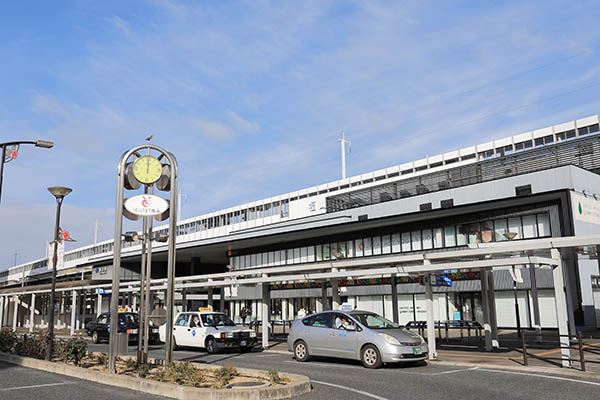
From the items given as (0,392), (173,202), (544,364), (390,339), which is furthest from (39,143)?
(544,364)

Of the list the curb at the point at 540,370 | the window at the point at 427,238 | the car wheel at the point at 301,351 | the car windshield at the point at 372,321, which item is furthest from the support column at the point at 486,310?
the window at the point at 427,238

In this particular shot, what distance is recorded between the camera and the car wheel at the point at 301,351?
16.0m

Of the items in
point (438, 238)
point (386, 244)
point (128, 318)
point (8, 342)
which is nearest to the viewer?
point (8, 342)

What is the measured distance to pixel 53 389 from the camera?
34.3 ft

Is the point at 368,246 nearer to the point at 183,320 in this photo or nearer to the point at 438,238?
the point at 438,238

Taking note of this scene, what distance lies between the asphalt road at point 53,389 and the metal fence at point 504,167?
94.4 ft

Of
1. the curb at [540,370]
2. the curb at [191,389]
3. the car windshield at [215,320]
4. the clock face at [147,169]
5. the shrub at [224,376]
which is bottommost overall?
the curb at [540,370]

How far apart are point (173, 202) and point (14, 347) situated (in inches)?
361

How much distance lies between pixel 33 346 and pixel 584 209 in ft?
93.8

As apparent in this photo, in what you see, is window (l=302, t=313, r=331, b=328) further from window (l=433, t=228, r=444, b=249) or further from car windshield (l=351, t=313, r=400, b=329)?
window (l=433, t=228, r=444, b=249)

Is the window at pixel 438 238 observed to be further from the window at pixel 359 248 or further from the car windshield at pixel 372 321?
the car windshield at pixel 372 321

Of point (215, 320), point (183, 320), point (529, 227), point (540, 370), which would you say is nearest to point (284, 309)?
point (529, 227)

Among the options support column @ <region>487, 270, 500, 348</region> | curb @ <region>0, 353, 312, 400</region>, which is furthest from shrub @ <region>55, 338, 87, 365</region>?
support column @ <region>487, 270, 500, 348</region>

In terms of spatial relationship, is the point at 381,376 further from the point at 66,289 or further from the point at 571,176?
the point at 66,289
